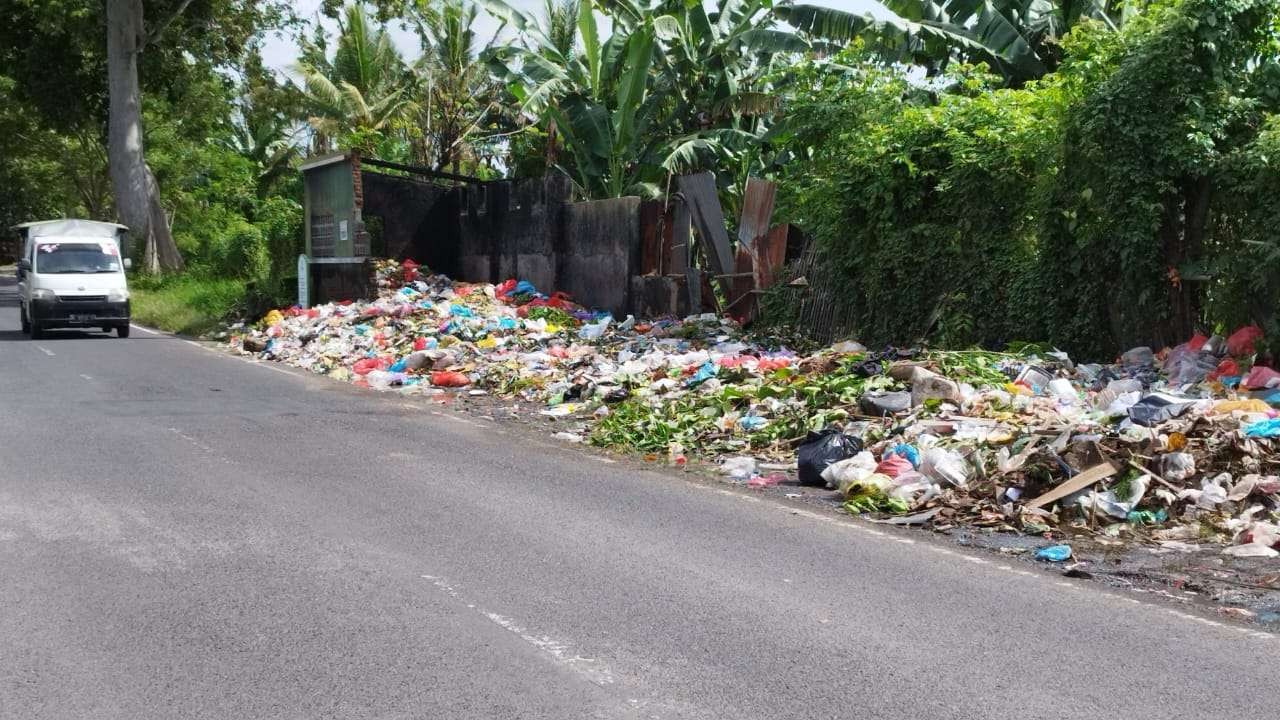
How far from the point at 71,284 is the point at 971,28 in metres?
17.5

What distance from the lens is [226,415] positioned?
39.4 ft

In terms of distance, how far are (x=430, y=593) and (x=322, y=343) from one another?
48.9 ft

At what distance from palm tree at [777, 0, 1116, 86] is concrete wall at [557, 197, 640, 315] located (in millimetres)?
5199

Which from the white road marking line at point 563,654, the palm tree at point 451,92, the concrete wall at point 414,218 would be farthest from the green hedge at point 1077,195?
the palm tree at point 451,92

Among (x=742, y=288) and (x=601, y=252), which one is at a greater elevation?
(x=601, y=252)

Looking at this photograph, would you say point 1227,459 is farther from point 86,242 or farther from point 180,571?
point 86,242

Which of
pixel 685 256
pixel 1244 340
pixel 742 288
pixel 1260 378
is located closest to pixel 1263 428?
pixel 1260 378

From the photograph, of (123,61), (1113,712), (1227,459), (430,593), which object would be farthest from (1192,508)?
(123,61)

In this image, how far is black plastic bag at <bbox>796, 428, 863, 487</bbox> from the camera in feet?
29.7

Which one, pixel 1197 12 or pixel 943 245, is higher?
pixel 1197 12

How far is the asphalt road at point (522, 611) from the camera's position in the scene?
441 centimetres

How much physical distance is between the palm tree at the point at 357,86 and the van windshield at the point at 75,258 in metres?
14.3

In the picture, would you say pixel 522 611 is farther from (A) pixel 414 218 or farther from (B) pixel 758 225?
(A) pixel 414 218

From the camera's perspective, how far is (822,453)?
9.11 meters
